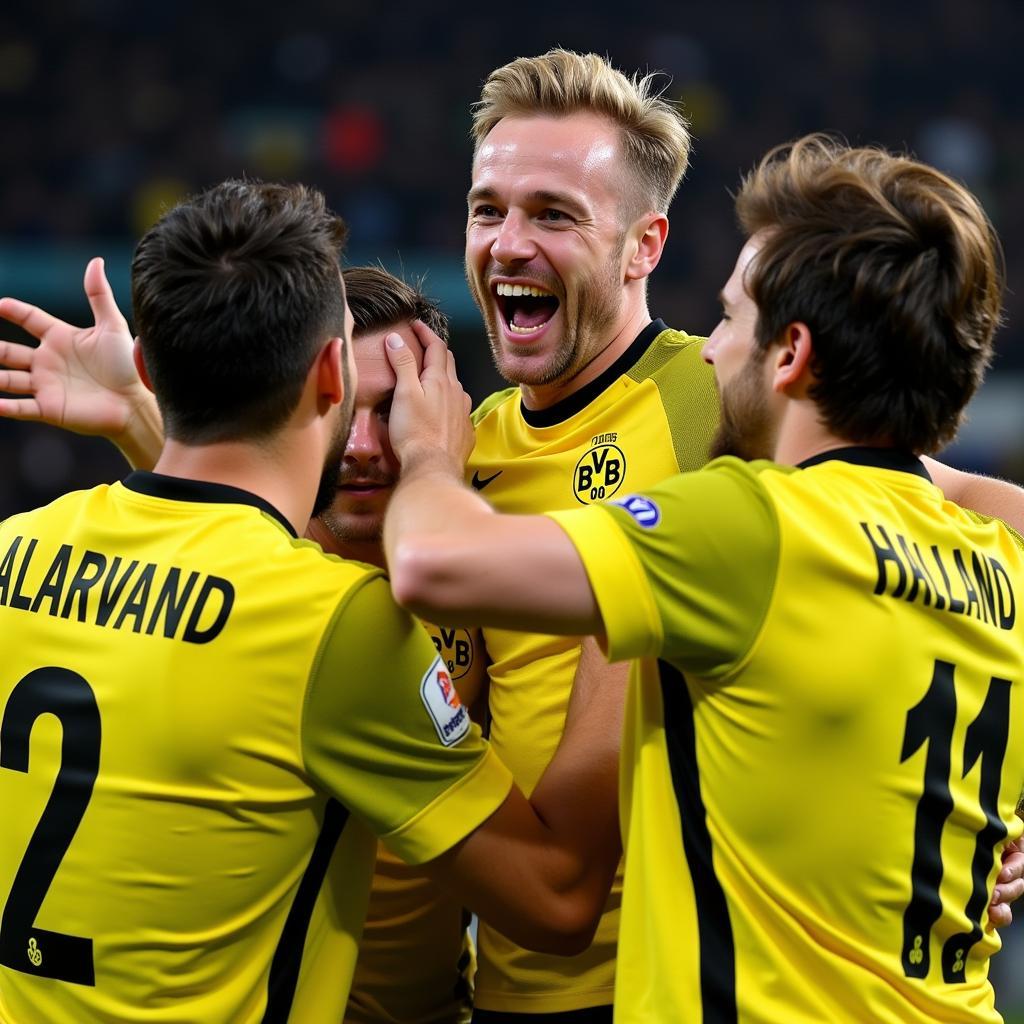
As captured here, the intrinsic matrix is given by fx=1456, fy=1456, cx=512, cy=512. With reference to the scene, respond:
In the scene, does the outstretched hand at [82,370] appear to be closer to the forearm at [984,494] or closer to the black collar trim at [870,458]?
the black collar trim at [870,458]

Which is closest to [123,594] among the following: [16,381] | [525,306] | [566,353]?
[16,381]

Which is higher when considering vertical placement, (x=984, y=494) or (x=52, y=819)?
(x=984, y=494)

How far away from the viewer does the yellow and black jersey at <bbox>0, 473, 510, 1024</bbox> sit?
93.7 inches

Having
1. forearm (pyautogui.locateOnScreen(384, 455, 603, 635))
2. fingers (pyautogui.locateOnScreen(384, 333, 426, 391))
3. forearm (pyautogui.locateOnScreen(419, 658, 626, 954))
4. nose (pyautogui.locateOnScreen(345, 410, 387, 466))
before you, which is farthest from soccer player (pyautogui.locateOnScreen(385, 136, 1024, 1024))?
nose (pyautogui.locateOnScreen(345, 410, 387, 466))

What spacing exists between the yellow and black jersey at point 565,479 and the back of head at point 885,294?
771 mm

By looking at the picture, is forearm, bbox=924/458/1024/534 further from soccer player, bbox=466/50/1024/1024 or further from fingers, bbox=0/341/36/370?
fingers, bbox=0/341/36/370

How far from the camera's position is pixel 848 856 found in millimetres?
2346

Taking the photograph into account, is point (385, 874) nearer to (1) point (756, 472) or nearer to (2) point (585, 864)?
(2) point (585, 864)

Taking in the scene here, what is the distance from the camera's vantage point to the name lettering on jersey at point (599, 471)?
11.0 ft

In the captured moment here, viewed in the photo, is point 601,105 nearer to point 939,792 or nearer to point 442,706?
point 442,706

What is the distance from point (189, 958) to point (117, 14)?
62.7 feet

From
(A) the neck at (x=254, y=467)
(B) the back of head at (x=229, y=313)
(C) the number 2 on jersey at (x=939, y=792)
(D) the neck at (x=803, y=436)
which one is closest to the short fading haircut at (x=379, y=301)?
(B) the back of head at (x=229, y=313)

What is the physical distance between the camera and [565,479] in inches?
135

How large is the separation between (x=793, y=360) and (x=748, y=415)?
0.56ft
